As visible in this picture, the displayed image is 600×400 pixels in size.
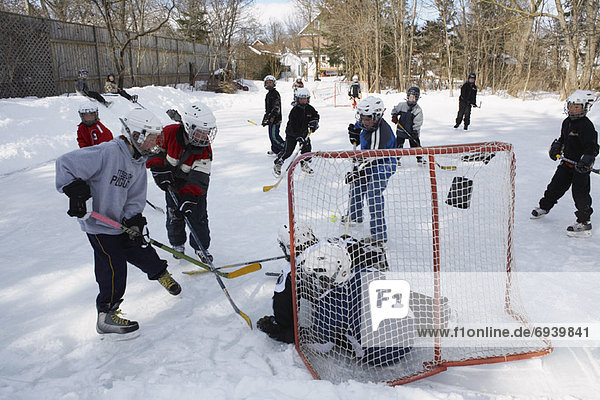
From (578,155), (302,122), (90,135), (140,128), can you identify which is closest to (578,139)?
(578,155)

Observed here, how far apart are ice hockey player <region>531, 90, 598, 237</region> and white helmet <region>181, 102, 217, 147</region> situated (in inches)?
139

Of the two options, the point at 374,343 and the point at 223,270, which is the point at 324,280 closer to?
the point at 374,343

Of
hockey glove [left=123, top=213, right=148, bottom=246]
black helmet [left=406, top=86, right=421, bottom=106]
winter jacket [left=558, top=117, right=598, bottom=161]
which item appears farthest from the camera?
black helmet [left=406, top=86, right=421, bottom=106]

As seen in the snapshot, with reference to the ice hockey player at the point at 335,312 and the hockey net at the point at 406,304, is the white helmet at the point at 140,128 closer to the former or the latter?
the hockey net at the point at 406,304

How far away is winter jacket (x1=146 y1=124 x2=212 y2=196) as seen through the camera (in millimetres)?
3359

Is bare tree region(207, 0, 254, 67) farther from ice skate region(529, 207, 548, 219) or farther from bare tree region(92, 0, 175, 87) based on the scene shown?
ice skate region(529, 207, 548, 219)

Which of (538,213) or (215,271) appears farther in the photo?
(538,213)

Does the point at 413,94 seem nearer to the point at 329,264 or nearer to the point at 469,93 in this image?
the point at 469,93

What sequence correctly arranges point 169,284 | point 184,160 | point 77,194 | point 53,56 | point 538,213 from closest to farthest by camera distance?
point 77,194 → point 169,284 → point 184,160 → point 538,213 → point 53,56

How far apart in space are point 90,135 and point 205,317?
10.1 ft

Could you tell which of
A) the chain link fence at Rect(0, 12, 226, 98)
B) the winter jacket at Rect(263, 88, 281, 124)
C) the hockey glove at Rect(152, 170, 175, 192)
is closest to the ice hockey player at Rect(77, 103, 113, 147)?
the hockey glove at Rect(152, 170, 175, 192)

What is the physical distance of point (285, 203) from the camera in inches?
217

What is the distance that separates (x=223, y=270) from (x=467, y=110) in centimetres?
902

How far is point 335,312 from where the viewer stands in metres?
2.51
